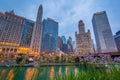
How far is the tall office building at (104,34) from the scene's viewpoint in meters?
125

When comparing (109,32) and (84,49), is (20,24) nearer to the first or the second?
(84,49)

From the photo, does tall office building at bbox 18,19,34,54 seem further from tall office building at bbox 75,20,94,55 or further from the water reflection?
the water reflection

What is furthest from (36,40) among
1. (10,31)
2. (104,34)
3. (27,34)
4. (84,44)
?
(104,34)

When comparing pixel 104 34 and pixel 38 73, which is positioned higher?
pixel 104 34

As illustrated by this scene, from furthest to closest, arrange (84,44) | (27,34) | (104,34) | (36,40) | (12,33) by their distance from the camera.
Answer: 1. (104,34)
2. (84,44)
3. (27,34)
4. (36,40)
5. (12,33)

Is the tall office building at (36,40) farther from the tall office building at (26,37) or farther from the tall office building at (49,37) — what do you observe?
the tall office building at (49,37)

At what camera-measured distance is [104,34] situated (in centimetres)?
13512

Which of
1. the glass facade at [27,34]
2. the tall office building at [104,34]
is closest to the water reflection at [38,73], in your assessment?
the glass facade at [27,34]

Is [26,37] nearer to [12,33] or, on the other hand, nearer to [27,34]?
[27,34]

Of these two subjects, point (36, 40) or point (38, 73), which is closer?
point (38, 73)

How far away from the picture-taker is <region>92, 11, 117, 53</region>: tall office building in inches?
4919

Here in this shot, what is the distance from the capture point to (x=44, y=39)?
115562 millimetres

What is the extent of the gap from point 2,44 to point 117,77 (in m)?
78.0

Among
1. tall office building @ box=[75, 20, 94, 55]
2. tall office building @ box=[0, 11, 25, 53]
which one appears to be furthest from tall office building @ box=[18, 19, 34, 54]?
tall office building @ box=[75, 20, 94, 55]
